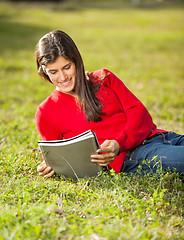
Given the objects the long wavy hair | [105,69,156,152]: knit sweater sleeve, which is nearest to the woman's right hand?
the long wavy hair

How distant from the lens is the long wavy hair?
104 inches

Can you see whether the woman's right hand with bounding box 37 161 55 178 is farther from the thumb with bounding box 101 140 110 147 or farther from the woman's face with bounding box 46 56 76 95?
the woman's face with bounding box 46 56 76 95

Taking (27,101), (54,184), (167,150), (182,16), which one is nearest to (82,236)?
(54,184)

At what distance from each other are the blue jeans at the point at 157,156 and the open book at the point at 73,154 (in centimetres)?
31

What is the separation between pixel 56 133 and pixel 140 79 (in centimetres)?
485

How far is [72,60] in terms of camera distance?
2713 mm

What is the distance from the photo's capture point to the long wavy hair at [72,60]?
2637mm

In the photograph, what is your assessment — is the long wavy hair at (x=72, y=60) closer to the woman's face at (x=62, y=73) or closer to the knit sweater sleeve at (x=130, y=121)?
the woman's face at (x=62, y=73)

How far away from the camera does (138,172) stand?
2.77m

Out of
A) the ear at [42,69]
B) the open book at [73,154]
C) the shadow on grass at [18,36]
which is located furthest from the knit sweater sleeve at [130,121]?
the shadow on grass at [18,36]

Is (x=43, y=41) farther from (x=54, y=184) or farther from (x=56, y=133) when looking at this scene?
(x=54, y=184)

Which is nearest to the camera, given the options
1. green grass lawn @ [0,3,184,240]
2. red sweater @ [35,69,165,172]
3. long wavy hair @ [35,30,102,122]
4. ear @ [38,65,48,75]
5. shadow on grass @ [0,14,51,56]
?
green grass lawn @ [0,3,184,240]

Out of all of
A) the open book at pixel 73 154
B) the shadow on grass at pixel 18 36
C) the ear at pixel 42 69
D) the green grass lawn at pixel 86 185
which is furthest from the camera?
the shadow on grass at pixel 18 36

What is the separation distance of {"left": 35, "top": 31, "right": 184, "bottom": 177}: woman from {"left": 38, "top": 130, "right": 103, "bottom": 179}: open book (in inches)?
3.8
